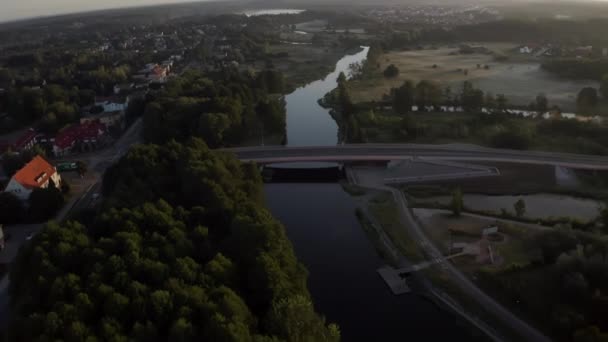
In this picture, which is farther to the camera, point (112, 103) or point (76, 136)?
point (112, 103)

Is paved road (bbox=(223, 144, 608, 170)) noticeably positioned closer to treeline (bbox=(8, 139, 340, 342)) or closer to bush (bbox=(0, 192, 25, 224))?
treeline (bbox=(8, 139, 340, 342))

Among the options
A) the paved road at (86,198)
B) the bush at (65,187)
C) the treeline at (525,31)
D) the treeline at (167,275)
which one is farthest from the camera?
the treeline at (525,31)

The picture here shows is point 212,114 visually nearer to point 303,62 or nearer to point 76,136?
point 76,136

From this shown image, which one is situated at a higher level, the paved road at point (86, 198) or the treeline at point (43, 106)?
the treeline at point (43, 106)

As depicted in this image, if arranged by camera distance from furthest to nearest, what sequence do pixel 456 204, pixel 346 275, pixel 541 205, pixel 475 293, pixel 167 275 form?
1. pixel 541 205
2. pixel 456 204
3. pixel 346 275
4. pixel 475 293
5. pixel 167 275

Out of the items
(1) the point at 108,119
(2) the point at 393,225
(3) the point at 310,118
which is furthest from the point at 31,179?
(3) the point at 310,118

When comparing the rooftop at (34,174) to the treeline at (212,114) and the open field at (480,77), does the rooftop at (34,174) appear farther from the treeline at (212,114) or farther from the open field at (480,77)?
the open field at (480,77)

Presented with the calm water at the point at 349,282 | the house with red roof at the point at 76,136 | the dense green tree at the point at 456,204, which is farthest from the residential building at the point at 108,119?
the dense green tree at the point at 456,204
